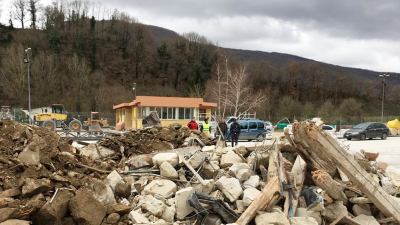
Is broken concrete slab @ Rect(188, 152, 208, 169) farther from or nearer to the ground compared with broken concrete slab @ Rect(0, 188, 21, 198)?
farther from the ground

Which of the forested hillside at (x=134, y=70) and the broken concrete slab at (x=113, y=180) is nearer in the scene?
the broken concrete slab at (x=113, y=180)

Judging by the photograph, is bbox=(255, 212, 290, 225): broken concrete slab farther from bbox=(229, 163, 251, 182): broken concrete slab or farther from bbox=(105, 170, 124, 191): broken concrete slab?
bbox=(105, 170, 124, 191): broken concrete slab

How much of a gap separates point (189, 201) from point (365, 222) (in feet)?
10.7

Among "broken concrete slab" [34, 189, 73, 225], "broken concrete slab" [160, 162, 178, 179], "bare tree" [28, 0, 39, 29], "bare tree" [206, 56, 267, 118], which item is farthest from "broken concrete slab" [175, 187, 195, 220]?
"bare tree" [28, 0, 39, 29]

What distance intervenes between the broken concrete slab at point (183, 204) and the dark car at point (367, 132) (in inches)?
1140

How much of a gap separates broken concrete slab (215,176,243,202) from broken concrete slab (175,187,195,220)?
652 millimetres

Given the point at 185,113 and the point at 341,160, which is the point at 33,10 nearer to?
the point at 185,113

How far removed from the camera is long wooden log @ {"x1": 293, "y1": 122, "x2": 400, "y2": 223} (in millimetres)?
8523

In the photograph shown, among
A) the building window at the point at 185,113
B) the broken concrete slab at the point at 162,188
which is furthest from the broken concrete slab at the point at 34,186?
the building window at the point at 185,113

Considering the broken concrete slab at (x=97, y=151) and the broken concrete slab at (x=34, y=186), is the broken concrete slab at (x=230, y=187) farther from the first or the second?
the broken concrete slab at (x=97, y=151)

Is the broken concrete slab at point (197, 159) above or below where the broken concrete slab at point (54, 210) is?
above

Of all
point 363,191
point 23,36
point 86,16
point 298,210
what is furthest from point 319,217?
point 86,16

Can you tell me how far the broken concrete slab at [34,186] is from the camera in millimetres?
8008

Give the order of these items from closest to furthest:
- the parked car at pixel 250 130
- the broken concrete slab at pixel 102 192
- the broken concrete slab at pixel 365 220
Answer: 1. the broken concrete slab at pixel 365 220
2. the broken concrete slab at pixel 102 192
3. the parked car at pixel 250 130
